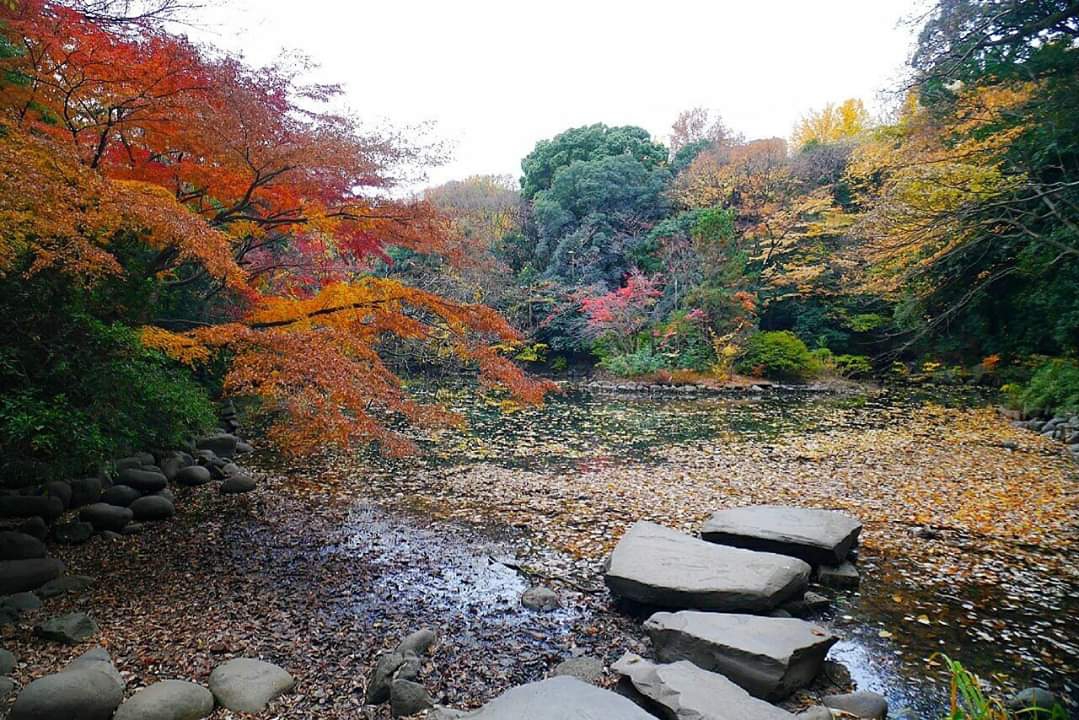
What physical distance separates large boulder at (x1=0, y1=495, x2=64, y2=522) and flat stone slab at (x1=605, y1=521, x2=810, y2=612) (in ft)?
19.3

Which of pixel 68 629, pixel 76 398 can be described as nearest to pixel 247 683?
pixel 68 629

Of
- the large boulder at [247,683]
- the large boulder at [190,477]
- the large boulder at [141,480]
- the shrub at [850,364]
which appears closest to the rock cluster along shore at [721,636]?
the large boulder at [247,683]

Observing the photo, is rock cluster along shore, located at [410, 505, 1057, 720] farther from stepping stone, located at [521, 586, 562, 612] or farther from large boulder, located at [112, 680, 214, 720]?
large boulder, located at [112, 680, 214, 720]

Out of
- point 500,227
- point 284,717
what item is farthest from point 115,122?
point 500,227

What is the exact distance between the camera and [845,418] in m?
14.0

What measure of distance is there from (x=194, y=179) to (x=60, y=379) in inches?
121

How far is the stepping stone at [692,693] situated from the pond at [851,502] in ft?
3.61

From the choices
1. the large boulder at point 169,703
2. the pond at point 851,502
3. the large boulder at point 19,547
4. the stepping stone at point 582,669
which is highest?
the large boulder at point 19,547

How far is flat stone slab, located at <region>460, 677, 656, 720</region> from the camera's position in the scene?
9.29 ft

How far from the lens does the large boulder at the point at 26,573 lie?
15.0 ft

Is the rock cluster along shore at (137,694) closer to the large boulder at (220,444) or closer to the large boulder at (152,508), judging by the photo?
the large boulder at (152,508)

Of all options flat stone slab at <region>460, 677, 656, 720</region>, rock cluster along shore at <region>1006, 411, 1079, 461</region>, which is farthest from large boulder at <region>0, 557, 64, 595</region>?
rock cluster along shore at <region>1006, 411, 1079, 461</region>

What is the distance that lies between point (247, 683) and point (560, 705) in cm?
193

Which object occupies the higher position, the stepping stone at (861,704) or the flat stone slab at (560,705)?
the flat stone slab at (560,705)
